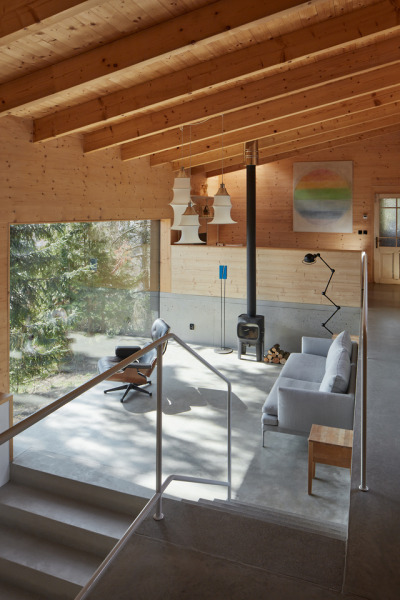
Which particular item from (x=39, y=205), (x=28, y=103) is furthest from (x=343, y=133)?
(x=28, y=103)

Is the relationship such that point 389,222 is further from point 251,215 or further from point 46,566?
point 46,566

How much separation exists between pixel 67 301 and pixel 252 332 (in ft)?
11.2

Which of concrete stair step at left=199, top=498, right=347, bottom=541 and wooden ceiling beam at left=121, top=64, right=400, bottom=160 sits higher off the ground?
wooden ceiling beam at left=121, top=64, right=400, bottom=160

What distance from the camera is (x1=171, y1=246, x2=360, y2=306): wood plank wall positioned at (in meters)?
9.08

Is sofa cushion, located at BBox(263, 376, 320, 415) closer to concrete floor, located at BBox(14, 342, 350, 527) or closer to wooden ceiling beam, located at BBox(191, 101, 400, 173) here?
concrete floor, located at BBox(14, 342, 350, 527)

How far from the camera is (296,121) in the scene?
8.23 meters

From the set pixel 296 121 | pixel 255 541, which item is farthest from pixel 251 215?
pixel 255 541

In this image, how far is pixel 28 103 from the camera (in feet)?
15.6

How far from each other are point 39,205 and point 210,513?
15.9 ft

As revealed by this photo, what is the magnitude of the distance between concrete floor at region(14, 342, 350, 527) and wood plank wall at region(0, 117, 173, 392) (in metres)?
1.10

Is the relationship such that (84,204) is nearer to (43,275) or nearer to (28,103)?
(43,275)

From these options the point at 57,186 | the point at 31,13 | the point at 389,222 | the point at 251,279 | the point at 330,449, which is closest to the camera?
the point at 31,13

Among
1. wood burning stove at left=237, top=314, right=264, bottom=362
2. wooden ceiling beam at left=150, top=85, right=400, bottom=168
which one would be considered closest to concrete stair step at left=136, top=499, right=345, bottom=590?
wooden ceiling beam at left=150, top=85, right=400, bottom=168

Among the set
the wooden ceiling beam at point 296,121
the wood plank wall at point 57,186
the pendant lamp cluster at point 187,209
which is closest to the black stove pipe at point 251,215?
the wooden ceiling beam at point 296,121
